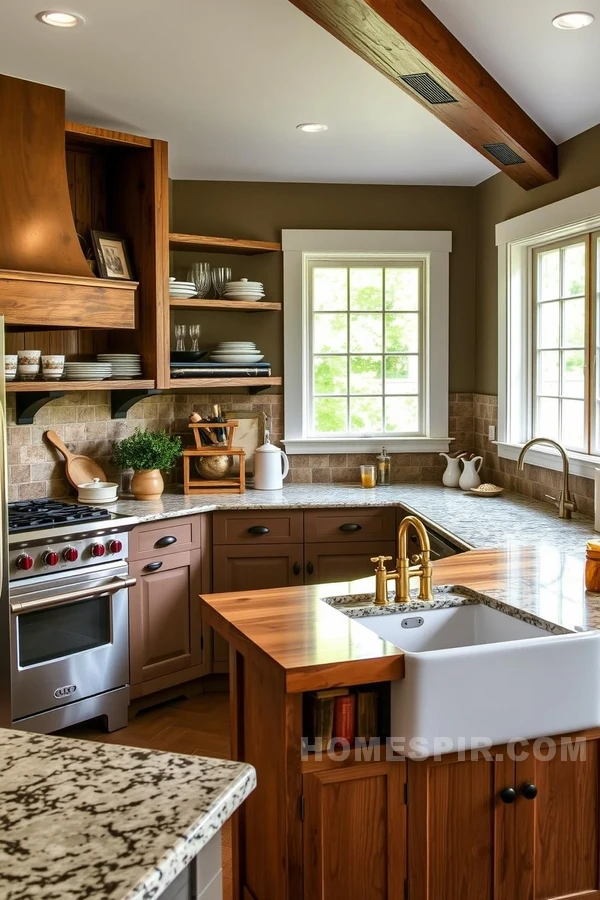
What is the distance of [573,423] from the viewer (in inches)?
167

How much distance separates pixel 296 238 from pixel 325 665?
3406mm

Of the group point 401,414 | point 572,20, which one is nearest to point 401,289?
point 401,414

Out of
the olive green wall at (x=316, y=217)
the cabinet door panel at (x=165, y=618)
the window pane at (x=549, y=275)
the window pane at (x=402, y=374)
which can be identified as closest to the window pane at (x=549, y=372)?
the window pane at (x=549, y=275)

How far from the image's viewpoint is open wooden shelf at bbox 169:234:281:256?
4598 mm

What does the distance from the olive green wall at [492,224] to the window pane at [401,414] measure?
40 cm

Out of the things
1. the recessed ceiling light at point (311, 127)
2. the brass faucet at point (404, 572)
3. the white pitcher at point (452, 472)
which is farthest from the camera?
the white pitcher at point (452, 472)

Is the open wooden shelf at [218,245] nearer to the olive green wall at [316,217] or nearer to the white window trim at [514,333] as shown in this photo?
the olive green wall at [316,217]

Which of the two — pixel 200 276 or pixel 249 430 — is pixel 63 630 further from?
pixel 200 276

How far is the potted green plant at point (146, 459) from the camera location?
14.4ft

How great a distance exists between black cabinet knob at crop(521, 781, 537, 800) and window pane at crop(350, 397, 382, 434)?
10.4 ft

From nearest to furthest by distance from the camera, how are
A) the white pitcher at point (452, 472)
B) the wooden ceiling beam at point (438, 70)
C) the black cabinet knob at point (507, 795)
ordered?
the black cabinet knob at point (507, 795), the wooden ceiling beam at point (438, 70), the white pitcher at point (452, 472)

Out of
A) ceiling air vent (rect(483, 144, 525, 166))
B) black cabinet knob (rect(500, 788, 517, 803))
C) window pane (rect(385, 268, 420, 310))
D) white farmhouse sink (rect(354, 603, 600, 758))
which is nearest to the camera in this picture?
white farmhouse sink (rect(354, 603, 600, 758))

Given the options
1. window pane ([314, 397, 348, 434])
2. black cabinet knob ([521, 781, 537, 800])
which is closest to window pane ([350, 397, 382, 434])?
window pane ([314, 397, 348, 434])

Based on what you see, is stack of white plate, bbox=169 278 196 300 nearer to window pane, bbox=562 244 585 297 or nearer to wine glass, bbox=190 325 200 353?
wine glass, bbox=190 325 200 353
